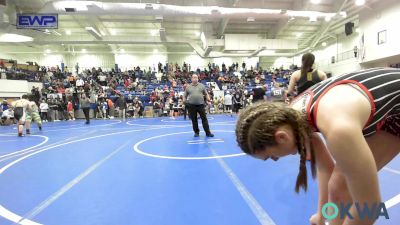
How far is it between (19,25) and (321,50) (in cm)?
2906

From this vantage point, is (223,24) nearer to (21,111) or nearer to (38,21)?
(38,21)

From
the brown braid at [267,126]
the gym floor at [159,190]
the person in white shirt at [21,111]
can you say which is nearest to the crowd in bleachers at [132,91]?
the person in white shirt at [21,111]

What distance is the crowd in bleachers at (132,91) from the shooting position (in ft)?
51.4

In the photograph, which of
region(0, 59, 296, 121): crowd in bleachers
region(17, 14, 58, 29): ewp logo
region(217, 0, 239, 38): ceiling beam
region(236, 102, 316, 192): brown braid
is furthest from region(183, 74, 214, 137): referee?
region(217, 0, 239, 38): ceiling beam

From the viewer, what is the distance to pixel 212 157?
13.9 feet

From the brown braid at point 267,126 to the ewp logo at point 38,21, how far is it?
→ 14.5 m

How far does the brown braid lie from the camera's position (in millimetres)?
896

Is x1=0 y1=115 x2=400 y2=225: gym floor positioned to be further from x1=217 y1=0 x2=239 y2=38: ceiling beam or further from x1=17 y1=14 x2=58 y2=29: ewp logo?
x1=217 y1=0 x2=239 y2=38: ceiling beam

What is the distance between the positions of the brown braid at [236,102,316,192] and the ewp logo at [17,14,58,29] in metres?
14.5

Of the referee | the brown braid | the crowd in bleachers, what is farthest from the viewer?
the crowd in bleachers

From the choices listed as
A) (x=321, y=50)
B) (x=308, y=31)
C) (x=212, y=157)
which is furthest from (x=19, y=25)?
(x=321, y=50)

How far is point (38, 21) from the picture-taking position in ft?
42.5

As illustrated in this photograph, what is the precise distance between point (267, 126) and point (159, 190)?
214 centimetres

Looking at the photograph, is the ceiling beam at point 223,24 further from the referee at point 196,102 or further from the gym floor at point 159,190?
the gym floor at point 159,190
